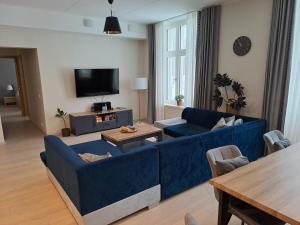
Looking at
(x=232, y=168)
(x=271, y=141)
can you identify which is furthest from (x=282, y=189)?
(x=271, y=141)

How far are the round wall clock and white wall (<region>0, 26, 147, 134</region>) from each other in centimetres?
326

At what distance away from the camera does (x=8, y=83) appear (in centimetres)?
1112

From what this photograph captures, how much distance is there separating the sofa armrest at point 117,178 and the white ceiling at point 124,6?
3.32 meters

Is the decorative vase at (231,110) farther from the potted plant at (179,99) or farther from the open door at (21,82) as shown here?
the open door at (21,82)

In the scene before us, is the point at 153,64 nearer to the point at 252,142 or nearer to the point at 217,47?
the point at 217,47

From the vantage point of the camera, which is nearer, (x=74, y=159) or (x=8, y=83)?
(x=74, y=159)

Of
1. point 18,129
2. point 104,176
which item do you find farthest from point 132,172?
point 18,129

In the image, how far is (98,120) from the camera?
5641 mm

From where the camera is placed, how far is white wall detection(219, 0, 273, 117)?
3793 millimetres

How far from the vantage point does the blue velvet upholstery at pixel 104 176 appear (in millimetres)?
1931

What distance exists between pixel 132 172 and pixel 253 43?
3367 mm

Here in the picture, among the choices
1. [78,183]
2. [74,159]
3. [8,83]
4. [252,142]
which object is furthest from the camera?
[8,83]

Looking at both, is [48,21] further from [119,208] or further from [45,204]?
[119,208]

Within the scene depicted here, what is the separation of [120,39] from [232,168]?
5424 millimetres
